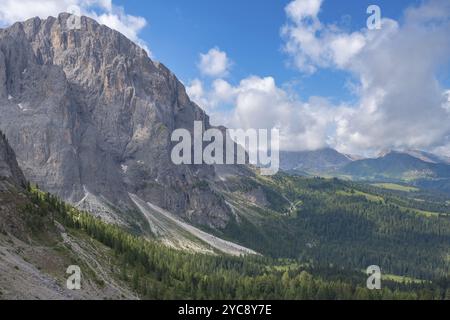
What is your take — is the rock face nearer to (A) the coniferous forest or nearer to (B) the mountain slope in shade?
(B) the mountain slope in shade

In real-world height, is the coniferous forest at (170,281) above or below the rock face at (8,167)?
below

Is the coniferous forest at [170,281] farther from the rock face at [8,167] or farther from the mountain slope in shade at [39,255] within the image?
the rock face at [8,167]

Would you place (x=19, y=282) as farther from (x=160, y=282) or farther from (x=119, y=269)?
(x=160, y=282)

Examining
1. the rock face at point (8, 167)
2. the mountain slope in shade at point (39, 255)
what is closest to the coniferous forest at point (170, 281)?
the mountain slope in shade at point (39, 255)

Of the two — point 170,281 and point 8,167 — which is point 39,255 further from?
point 8,167

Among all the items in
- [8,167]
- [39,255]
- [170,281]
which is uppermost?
[8,167]

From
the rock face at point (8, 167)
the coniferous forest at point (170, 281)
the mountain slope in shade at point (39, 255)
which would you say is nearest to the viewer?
the mountain slope in shade at point (39, 255)

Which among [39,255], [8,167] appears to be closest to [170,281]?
[39,255]

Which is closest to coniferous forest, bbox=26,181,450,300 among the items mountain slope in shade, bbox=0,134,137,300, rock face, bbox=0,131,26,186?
mountain slope in shade, bbox=0,134,137,300
